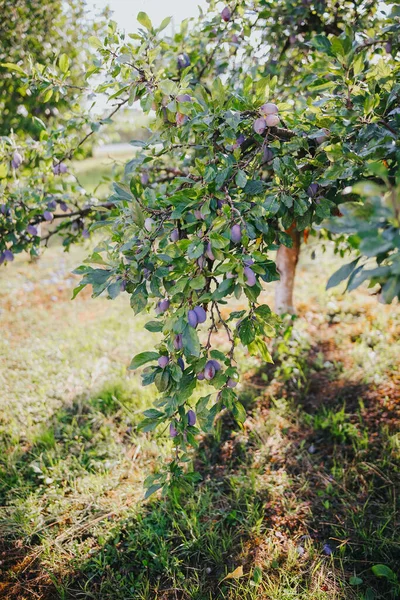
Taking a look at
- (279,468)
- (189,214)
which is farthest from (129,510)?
(189,214)

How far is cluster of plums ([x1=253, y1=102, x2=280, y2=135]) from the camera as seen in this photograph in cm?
116

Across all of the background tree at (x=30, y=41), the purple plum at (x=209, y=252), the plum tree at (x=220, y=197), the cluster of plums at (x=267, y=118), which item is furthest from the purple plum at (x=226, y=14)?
the background tree at (x=30, y=41)

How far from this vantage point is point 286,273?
2.70 meters

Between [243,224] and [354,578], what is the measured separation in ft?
4.13

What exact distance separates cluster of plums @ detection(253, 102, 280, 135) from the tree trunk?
1.38 meters

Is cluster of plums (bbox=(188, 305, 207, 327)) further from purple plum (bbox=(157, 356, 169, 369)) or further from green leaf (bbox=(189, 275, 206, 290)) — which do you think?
purple plum (bbox=(157, 356, 169, 369))

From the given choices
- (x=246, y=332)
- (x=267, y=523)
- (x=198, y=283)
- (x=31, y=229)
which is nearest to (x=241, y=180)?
(x=198, y=283)

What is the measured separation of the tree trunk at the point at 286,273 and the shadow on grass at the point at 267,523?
743 mm

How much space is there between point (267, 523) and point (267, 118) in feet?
4.87

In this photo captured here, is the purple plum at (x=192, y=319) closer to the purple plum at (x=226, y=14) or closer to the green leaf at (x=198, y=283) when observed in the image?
the green leaf at (x=198, y=283)

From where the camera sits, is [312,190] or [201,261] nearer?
[201,261]

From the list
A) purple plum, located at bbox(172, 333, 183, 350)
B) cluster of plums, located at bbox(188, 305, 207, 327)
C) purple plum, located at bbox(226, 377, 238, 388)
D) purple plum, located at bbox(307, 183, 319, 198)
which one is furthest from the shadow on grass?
purple plum, located at bbox(307, 183, 319, 198)

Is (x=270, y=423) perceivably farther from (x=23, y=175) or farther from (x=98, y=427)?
(x=23, y=175)

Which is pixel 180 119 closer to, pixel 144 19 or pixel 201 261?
pixel 144 19
